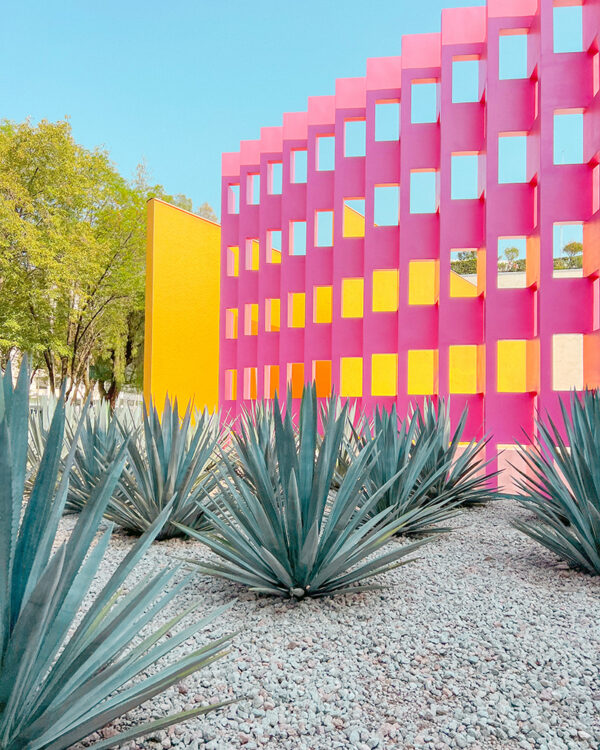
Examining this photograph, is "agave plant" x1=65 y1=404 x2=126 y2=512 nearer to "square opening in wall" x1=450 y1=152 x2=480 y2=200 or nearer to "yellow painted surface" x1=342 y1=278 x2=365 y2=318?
"square opening in wall" x1=450 y1=152 x2=480 y2=200

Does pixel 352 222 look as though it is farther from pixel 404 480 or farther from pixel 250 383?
pixel 404 480

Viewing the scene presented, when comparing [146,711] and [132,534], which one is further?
[132,534]

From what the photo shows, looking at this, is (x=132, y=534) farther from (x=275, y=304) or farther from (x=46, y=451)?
(x=275, y=304)

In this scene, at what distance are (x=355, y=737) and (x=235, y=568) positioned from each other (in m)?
1.21

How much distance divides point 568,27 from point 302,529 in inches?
395

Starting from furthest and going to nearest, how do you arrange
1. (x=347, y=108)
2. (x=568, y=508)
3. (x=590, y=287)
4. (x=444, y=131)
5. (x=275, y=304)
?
(x=275, y=304)
(x=347, y=108)
(x=444, y=131)
(x=590, y=287)
(x=568, y=508)

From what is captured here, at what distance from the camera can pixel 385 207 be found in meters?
11.5

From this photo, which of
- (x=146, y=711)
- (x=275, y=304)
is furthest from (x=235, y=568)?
(x=275, y=304)

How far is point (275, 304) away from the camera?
51.8ft

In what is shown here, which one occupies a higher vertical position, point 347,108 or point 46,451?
point 347,108

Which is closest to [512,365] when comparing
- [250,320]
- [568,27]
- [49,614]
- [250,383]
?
[250,383]

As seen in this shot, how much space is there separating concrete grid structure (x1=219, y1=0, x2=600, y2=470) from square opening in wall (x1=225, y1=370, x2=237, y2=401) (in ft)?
0.36

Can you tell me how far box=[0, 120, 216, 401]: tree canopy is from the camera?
65.4 feet

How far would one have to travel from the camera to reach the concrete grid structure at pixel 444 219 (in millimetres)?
9188
